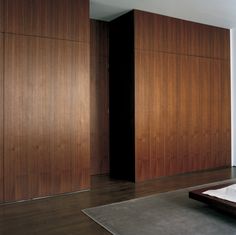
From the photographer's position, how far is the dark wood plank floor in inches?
119

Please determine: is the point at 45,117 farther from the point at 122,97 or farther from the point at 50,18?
the point at 122,97

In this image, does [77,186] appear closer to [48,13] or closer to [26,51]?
[26,51]

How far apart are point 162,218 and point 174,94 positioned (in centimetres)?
277

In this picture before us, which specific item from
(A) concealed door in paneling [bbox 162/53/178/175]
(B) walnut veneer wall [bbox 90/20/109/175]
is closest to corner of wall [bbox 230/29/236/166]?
(A) concealed door in paneling [bbox 162/53/178/175]

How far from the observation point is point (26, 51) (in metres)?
3.96

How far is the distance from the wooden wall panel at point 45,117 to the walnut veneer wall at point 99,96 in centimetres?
119

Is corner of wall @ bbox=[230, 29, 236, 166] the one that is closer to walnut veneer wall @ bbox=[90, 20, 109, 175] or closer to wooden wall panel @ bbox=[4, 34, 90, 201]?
walnut veneer wall @ bbox=[90, 20, 109, 175]

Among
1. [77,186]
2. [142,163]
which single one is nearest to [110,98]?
[142,163]

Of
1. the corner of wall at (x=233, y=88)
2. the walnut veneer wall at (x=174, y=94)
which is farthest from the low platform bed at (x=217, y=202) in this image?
the corner of wall at (x=233, y=88)

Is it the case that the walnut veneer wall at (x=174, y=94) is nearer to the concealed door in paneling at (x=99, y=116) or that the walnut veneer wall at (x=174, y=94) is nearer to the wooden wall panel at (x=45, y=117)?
the concealed door in paneling at (x=99, y=116)

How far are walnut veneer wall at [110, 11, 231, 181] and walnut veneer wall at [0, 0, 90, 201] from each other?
105 cm

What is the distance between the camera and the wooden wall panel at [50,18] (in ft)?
12.8

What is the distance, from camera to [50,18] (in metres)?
4.13

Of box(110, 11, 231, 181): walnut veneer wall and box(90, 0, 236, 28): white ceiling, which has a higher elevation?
box(90, 0, 236, 28): white ceiling
